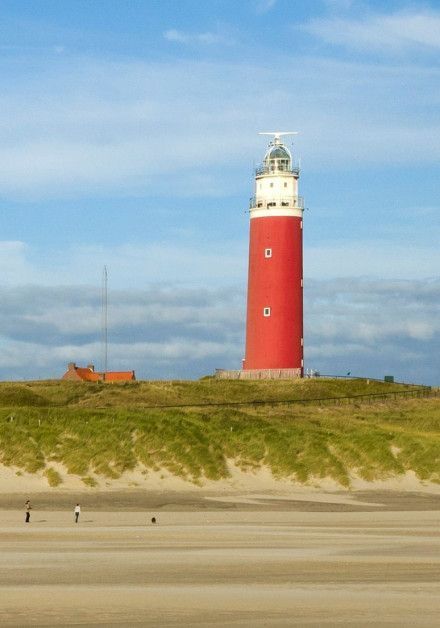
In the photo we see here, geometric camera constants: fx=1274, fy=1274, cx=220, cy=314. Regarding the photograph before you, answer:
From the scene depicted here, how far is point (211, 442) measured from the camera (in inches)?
2128

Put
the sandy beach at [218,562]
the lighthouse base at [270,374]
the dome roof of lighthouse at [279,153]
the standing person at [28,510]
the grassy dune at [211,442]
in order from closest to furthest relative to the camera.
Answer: the sandy beach at [218,562] < the standing person at [28,510] < the grassy dune at [211,442] < the lighthouse base at [270,374] < the dome roof of lighthouse at [279,153]

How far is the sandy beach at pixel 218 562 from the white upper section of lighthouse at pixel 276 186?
3263 cm

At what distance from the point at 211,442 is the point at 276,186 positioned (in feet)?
94.6

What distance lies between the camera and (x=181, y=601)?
83.7ft

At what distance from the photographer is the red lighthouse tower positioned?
76.8m

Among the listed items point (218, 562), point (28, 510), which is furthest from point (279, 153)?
point (218, 562)

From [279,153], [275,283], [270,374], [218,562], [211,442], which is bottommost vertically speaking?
[218,562]

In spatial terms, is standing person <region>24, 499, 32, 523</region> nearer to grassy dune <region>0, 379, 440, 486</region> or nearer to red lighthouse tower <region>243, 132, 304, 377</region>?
grassy dune <region>0, 379, 440, 486</region>

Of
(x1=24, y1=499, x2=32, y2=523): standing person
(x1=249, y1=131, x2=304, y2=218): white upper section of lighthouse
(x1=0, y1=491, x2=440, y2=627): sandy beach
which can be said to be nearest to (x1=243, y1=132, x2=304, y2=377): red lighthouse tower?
(x1=249, y1=131, x2=304, y2=218): white upper section of lighthouse

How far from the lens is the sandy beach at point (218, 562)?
952 inches

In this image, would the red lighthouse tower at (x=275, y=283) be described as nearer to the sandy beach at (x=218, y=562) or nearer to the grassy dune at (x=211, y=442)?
the grassy dune at (x=211, y=442)

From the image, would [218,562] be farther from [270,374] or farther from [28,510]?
[270,374]

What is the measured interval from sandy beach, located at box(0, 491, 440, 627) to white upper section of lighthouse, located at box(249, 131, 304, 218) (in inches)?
1285

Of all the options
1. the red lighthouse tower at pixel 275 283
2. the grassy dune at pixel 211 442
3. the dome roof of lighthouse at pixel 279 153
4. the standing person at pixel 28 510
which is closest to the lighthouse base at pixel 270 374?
the red lighthouse tower at pixel 275 283
